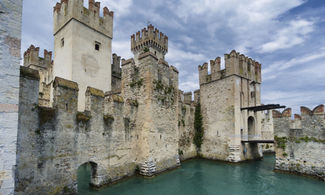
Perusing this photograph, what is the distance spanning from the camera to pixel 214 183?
34.1 feet

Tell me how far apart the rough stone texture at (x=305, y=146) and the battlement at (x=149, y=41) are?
22.6 meters

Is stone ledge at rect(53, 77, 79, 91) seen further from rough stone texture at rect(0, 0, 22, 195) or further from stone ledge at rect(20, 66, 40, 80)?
rough stone texture at rect(0, 0, 22, 195)

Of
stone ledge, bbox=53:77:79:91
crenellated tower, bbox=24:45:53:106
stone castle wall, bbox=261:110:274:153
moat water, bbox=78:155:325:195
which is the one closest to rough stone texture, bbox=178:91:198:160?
moat water, bbox=78:155:325:195

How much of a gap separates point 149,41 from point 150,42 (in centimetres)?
22

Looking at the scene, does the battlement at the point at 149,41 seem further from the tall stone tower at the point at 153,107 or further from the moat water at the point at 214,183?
the moat water at the point at 214,183

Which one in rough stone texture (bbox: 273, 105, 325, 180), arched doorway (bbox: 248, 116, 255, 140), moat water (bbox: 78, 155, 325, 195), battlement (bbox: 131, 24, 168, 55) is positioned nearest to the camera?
moat water (bbox: 78, 155, 325, 195)

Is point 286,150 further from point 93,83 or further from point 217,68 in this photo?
point 93,83

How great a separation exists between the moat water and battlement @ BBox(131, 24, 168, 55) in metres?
21.9

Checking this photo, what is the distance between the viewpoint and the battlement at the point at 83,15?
47.5 feet

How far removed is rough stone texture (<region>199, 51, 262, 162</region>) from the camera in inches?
617

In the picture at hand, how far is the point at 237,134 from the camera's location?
15422mm

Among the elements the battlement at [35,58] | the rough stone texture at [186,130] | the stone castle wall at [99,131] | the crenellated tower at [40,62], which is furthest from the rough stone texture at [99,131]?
the battlement at [35,58]

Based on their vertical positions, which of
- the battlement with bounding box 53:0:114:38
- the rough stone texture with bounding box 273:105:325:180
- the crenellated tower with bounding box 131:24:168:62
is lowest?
the rough stone texture with bounding box 273:105:325:180

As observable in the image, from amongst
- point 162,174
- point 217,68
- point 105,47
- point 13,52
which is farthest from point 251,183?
point 105,47
